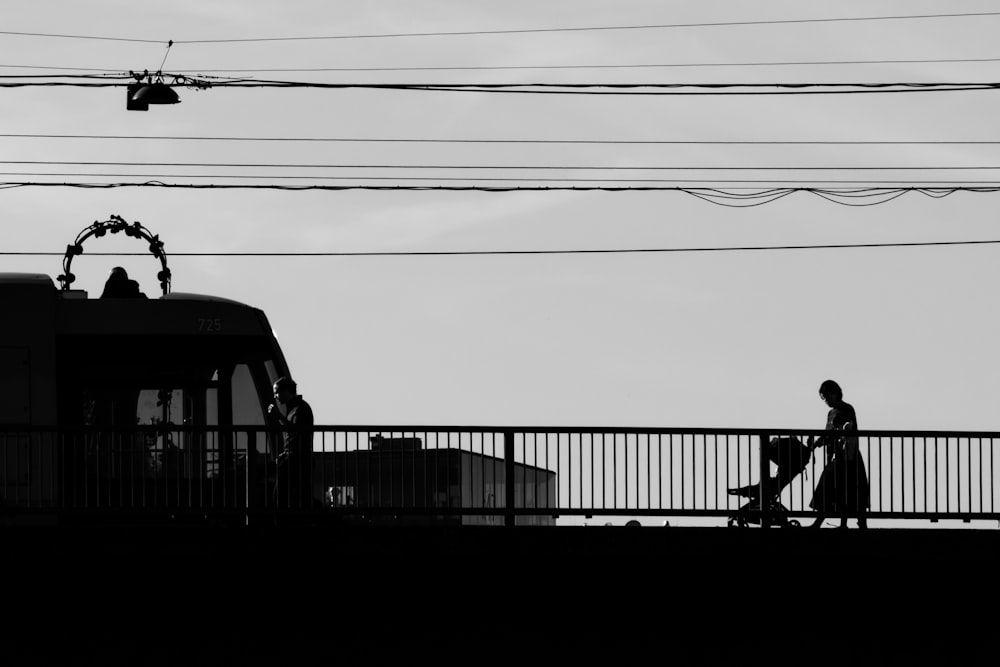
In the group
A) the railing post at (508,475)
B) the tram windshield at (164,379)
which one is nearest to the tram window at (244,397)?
the tram windshield at (164,379)

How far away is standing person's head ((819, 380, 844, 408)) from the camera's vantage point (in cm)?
1748

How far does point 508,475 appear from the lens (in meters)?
16.5

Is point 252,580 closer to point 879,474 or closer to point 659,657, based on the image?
point 659,657

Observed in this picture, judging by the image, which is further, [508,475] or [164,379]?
[164,379]

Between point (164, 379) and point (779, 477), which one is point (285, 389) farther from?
point (779, 477)

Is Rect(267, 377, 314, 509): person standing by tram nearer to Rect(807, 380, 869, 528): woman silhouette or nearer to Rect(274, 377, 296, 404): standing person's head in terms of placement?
Rect(274, 377, 296, 404): standing person's head

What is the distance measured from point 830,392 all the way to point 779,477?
122cm

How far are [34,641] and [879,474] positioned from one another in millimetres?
8096

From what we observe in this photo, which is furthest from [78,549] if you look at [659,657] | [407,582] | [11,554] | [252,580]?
[659,657]

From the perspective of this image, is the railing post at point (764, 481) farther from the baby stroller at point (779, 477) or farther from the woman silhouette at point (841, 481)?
Result: the woman silhouette at point (841, 481)

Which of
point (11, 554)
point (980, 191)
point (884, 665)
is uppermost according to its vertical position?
point (980, 191)

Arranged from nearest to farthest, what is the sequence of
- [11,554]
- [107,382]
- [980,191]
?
[11,554] < [107,382] < [980,191]

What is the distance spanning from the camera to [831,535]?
1677cm

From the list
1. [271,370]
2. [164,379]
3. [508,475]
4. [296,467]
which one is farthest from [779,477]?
[164,379]
